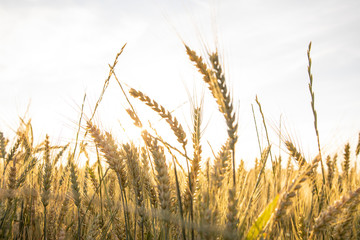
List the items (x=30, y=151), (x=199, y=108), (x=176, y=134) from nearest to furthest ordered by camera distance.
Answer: (x=176, y=134) → (x=199, y=108) → (x=30, y=151)

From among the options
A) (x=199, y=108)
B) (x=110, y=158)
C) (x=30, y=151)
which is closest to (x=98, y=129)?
(x=110, y=158)

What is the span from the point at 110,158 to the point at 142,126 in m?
0.25

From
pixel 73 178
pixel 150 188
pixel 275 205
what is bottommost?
pixel 275 205

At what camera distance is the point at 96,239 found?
1887 mm

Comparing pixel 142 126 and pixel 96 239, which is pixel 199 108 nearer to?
pixel 142 126

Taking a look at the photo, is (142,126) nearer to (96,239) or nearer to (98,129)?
(98,129)

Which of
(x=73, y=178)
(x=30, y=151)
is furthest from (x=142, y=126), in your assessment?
(x=30, y=151)

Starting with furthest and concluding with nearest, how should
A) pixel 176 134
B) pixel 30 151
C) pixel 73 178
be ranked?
1. pixel 30 151
2. pixel 73 178
3. pixel 176 134

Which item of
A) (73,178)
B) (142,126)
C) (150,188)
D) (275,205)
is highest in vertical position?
(142,126)

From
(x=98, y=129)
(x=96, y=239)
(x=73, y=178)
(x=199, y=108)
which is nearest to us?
(x=199, y=108)

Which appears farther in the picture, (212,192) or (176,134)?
(176,134)

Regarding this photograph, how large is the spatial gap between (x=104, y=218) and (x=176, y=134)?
1.10 metres

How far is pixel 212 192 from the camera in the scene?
1187 mm

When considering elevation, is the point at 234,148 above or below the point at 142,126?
below
